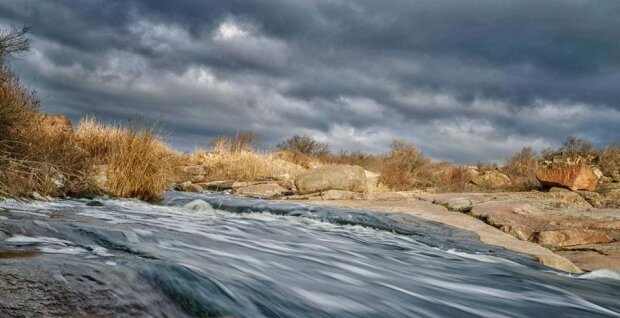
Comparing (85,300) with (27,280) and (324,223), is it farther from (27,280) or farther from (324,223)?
(324,223)

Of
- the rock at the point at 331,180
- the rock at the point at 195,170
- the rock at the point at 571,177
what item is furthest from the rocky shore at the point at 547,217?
the rock at the point at 195,170

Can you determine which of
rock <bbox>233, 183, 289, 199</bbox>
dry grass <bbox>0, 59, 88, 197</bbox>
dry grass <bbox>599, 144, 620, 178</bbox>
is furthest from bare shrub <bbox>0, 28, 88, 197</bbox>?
dry grass <bbox>599, 144, 620, 178</bbox>

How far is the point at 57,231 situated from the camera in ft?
12.7

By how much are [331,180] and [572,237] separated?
8.62 metres

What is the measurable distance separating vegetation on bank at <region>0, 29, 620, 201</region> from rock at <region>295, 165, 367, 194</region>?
606 millimetres

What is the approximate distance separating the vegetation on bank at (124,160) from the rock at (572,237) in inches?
250

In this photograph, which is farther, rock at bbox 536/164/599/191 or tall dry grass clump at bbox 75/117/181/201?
rock at bbox 536/164/599/191

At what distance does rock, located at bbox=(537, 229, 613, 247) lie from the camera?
7.71 meters

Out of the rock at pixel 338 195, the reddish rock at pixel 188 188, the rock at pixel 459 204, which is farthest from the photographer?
the reddish rock at pixel 188 188

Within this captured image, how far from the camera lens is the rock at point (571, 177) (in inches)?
551

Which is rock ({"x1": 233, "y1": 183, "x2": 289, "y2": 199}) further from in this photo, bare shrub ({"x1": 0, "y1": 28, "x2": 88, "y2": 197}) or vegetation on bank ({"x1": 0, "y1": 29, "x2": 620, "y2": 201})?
bare shrub ({"x1": 0, "y1": 28, "x2": 88, "y2": 197})

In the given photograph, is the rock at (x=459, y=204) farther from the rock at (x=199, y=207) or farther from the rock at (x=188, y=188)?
→ the rock at (x=188, y=188)

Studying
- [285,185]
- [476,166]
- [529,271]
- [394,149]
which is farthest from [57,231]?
[476,166]

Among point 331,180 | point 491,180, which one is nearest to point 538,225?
point 331,180
